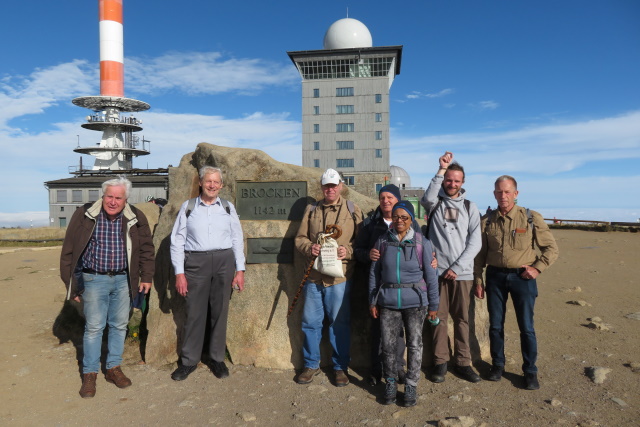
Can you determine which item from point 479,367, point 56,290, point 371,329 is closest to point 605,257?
point 479,367

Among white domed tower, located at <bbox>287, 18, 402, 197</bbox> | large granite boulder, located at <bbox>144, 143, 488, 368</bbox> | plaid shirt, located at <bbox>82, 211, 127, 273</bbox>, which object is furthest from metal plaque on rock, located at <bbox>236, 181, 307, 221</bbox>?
white domed tower, located at <bbox>287, 18, 402, 197</bbox>

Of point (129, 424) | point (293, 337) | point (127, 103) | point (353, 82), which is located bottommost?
point (129, 424)

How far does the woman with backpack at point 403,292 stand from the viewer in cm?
390

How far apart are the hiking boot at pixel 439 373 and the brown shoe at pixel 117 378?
3.24 m

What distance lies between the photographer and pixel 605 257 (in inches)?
538

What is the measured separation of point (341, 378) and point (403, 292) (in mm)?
1277

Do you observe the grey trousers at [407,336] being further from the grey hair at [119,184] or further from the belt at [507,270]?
the grey hair at [119,184]


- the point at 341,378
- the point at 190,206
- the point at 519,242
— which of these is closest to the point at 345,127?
the point at 190,206

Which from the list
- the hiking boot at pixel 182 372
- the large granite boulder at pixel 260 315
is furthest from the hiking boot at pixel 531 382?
the hiking boot at pixel 182 372

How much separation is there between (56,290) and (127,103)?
130 feet

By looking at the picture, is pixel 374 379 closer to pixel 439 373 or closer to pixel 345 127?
pixel 439 373

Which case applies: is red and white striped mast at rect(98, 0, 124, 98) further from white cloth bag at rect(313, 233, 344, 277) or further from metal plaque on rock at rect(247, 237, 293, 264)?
white cloth bag at rect(313, 233, 344, 277)

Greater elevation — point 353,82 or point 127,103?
point 353,82

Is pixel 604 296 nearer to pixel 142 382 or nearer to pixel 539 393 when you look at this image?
pixel 539 393
